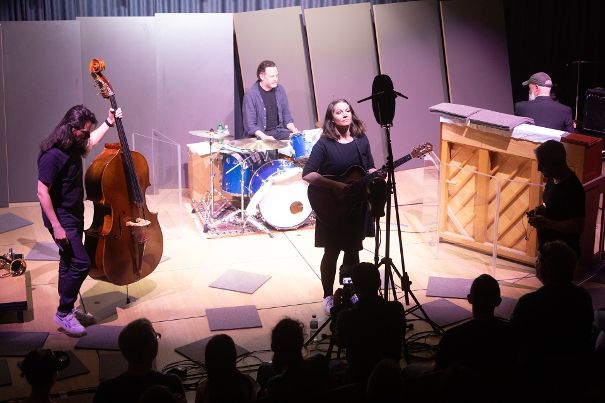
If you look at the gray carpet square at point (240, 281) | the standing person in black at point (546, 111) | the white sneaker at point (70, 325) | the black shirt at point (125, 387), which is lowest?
the black shirt at point (125, 387)

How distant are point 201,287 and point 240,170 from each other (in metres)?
1.99

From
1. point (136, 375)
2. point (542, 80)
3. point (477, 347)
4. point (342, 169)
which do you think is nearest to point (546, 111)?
point (542, 80)

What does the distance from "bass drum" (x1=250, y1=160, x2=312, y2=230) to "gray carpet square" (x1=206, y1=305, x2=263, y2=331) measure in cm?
212

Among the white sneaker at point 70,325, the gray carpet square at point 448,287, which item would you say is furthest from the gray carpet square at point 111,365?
the gray carpet square at point 448,287

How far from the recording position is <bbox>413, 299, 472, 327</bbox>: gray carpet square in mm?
6754

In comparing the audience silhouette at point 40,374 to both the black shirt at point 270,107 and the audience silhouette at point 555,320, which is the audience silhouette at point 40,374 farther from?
the black shirt at point 270,107

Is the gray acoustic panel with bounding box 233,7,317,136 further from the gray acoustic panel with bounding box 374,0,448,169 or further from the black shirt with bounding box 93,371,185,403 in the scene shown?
the black shirt with bounding box 93,371,185,403

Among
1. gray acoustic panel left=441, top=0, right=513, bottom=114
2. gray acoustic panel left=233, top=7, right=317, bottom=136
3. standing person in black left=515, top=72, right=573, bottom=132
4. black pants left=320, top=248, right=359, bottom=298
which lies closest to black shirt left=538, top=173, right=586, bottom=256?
black pants left=320, top=248, right=359, bottom=298

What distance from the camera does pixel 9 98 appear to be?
9.82 meters

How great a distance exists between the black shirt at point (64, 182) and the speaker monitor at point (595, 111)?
22.3ft

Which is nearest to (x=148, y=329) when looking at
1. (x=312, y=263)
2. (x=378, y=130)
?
(x=312, y=263)

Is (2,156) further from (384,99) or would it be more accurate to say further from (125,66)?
(384,99)

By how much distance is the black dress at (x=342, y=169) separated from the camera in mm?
6500

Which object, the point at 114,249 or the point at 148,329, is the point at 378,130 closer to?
the point at 114,249
